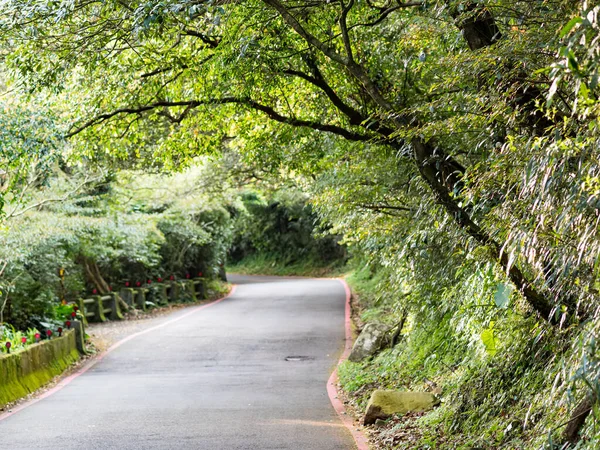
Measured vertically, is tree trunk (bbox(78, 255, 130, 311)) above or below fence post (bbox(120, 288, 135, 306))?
above

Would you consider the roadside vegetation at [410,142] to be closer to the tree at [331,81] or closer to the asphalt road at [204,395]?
the tree at [331,81]

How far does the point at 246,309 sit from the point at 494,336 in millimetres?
18373

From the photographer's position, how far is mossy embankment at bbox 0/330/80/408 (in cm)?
1165

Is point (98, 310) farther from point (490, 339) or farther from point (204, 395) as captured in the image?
point (490, 339)

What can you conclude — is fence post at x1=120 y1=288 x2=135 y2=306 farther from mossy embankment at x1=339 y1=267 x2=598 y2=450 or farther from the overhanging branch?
mossy embankment at x1=339 y1=267 x2=598 y2=450

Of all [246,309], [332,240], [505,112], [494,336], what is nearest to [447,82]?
[505,112]

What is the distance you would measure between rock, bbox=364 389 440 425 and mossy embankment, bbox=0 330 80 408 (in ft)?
18.8

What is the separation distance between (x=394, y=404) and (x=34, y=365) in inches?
279

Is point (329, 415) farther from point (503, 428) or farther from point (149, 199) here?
point (149, 199)

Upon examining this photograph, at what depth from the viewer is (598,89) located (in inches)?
173

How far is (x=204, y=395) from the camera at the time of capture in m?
11.6

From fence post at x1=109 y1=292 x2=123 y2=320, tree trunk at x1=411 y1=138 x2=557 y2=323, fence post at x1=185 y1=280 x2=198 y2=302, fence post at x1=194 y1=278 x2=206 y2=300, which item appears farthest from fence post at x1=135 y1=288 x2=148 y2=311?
tree trunk at x1=411 y1=138 x2=557 y2=323

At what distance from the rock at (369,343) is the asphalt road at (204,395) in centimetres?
61

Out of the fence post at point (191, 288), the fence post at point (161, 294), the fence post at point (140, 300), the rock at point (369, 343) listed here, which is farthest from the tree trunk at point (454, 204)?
the fence post at point (191, 288)
